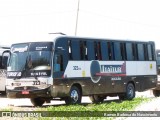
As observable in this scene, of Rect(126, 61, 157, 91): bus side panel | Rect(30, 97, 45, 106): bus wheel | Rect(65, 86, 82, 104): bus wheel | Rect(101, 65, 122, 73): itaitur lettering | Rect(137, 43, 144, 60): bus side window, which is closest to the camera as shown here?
Rect(65, 86, 82, 104): bus wheel

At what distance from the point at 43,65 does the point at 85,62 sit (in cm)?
252

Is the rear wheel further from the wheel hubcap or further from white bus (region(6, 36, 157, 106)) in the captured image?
the wheel hubcap

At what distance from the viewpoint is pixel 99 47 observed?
72.2 feet

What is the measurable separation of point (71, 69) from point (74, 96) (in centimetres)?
115

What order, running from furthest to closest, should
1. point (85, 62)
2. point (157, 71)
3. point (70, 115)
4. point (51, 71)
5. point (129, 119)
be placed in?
1. point (157, 71)
2. point (85, 62)
3. point (51, 71)
4. point (70, 115)
5. point (129, 119)

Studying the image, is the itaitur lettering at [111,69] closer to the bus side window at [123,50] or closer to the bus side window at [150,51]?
the bus side window at [123,50]

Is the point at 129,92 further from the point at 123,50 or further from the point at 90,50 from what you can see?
the point at 90,50

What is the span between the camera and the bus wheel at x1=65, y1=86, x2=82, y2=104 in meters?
19.8

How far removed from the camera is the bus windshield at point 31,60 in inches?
746

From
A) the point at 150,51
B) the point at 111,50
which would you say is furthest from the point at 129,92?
the point at 150,51

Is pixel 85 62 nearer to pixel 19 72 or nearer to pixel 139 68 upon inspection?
pixel 19 72

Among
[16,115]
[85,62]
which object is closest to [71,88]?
[85,62]

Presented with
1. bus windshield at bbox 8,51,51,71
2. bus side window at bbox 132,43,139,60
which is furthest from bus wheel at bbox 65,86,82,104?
bus side window at bbox 132,43,139,60

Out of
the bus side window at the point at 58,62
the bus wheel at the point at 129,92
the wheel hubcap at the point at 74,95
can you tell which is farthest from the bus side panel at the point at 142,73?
the bus side window at the point at 58,62
